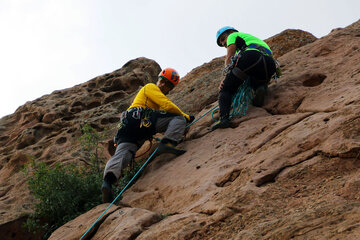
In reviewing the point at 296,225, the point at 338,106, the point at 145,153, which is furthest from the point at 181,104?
the point at 296,225

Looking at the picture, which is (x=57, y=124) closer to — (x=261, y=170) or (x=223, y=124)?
(x=223, y=124)

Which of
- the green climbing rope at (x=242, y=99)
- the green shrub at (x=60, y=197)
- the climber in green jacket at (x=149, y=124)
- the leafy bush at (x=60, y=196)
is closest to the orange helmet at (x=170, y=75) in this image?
the climber in green jacket at (x=149, y=124)

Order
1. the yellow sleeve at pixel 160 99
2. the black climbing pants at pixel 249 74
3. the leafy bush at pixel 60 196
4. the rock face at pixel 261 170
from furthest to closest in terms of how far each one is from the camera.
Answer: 1. the yellow sleeve at pixel 160 99
2. the black climbing pants at pixel 249 74
3. the leafy bush at pixel 60 196
4. the rock face at pixel 261 170

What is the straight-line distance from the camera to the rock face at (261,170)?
3551mm

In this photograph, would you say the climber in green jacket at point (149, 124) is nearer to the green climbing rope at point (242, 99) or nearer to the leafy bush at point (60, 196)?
the leafy bush at point (60, 196)

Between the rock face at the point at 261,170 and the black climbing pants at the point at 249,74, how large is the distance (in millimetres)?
333

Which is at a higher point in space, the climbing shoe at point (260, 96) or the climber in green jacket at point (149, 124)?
the climber in green jacket at point (149, 124)

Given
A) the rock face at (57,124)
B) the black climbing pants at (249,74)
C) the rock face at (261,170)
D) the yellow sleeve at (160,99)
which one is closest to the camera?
the rock face at (261,170)

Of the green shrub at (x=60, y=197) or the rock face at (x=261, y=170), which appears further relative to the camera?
the green shrub at (x=60, y=197)

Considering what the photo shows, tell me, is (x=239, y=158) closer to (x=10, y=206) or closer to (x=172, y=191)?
(x=172, y=191)

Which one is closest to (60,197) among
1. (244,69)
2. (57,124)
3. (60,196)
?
(60,196)

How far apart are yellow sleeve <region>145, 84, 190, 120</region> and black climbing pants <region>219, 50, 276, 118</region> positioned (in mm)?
793

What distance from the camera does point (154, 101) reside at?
22.7 feet

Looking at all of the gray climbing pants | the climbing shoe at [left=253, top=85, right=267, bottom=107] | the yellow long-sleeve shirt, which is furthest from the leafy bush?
the climbing shoe at [left=253, top=85, right=267, bottom=107]
